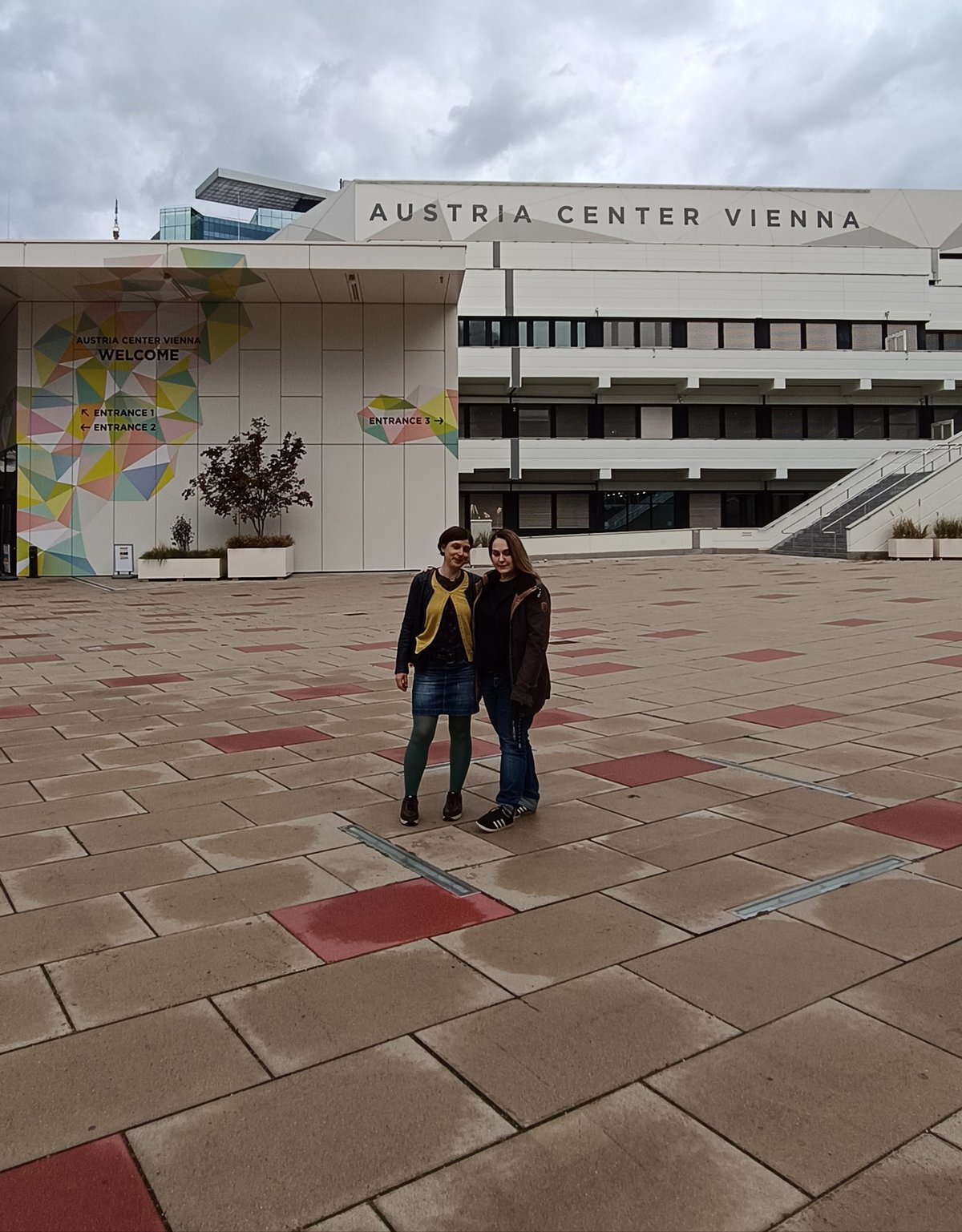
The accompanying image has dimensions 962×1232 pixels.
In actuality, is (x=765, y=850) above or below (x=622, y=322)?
below

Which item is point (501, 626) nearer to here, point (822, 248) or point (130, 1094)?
point (130, 1094)

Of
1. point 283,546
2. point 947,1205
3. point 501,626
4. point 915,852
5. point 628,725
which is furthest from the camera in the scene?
point 283,546

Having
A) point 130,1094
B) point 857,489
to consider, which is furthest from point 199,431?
point 130,1094

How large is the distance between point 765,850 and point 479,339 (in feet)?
134

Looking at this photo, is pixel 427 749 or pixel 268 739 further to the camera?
pixel 268 739

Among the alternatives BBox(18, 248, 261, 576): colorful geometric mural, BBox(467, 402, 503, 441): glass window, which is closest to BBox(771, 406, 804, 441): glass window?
BBox(467, 402, 503, 441): glass window

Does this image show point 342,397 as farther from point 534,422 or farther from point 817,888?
point 817,888

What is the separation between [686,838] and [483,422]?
40.9 metres

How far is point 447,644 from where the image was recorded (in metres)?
5.50

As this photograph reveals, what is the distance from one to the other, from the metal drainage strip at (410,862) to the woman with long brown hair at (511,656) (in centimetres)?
55

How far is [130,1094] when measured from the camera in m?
2.93

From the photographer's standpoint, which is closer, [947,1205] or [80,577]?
[947,1205]

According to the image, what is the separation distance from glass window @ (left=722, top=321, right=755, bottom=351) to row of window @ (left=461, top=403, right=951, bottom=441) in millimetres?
2721


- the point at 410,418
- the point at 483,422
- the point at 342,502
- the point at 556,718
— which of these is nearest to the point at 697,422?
the point at 483,422
